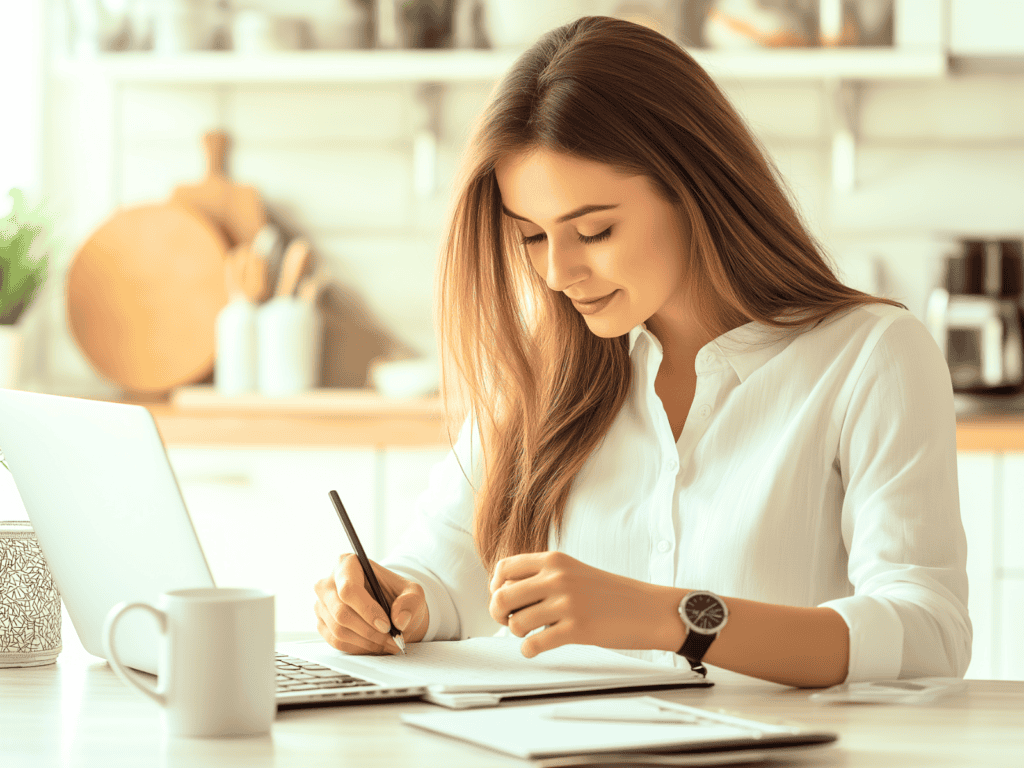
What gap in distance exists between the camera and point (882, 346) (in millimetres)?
1316

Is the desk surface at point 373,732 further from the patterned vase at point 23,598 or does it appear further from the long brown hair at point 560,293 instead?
the long brown hair at point 560,293

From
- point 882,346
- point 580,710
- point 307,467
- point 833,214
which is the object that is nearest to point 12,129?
point 307,467

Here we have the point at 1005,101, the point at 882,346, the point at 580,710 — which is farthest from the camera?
the point at 1005,101

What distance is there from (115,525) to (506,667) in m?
0.33

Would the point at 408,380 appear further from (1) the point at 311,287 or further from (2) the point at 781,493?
(2) the point at 781,493

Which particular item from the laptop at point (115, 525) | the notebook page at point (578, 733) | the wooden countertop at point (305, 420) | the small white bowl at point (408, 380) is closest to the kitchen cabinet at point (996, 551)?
the wooden countertop at point (305, 420)

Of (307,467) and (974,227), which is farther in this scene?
(974,227)

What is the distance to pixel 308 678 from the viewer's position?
3.30 ft

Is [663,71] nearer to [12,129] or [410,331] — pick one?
[410,331]

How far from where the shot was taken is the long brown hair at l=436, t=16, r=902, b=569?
1.34 m

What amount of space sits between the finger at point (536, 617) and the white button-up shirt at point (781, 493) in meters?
0.26

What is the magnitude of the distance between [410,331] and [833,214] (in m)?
1.08

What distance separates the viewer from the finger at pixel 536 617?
1.02m

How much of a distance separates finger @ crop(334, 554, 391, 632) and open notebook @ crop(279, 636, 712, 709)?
0.03 m
